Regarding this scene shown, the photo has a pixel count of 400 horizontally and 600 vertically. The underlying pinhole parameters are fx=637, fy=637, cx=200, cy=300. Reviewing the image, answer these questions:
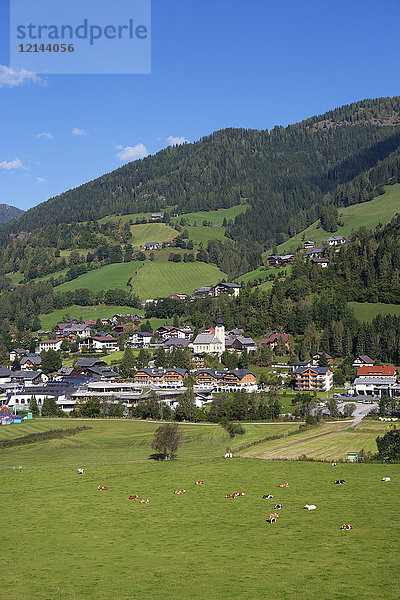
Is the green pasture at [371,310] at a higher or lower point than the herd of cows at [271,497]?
higher

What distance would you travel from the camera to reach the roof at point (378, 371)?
403ft

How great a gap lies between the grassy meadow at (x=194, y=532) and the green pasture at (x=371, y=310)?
9140cm

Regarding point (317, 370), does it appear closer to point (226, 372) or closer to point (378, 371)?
point (378, 371)

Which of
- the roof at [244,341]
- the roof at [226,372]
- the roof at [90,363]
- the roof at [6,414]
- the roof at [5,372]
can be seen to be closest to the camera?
the roof at [6,414]

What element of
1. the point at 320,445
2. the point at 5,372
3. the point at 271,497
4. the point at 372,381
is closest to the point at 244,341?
the point at 372,381

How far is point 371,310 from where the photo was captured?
155125mm

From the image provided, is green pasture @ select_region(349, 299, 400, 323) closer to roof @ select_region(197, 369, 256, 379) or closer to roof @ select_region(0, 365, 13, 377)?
roof @ select_region(197, 369, 256, 379)

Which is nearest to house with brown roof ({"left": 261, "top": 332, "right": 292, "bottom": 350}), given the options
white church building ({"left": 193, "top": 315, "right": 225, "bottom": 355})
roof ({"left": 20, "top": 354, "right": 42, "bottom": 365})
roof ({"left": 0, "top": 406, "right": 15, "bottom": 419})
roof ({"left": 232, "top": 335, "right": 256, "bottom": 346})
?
roof ({"left": 232, "top": 335, "right": 256, "bottom": 346})

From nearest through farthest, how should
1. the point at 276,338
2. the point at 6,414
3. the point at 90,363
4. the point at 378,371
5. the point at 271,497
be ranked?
the point at 271,497, the point at 6,414, the point at 378,371, the point at 90,363, the point at 276,338

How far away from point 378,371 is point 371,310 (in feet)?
113

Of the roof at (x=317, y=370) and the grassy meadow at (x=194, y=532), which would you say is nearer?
the grassy meadow at (x=194, y=532)

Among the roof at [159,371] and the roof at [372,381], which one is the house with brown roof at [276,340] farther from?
the roof at [372,381]

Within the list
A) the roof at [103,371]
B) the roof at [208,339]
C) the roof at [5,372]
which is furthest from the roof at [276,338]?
the roof at [5,372]

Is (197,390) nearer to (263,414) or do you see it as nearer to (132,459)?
(263,414)
